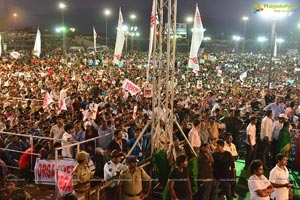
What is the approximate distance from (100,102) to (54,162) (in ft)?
23.3

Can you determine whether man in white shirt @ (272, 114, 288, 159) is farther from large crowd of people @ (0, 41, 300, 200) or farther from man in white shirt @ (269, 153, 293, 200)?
man in white shirt @ (269, 153, 293, 200)

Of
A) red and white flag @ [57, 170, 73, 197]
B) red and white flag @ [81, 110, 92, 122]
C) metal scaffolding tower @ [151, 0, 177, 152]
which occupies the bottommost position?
red and white flag @ [57, 170, 73, 197]

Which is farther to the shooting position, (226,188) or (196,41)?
(196,41)

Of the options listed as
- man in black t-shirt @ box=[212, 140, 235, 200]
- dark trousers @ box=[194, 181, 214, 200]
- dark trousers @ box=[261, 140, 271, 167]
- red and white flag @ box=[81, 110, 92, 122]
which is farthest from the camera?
red and white flag @ box=[81, 110, 92, 122]

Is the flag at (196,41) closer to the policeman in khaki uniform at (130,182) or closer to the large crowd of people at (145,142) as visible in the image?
the large crowd of people at (145,142)

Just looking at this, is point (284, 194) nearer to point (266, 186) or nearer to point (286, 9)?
point (266, 186)

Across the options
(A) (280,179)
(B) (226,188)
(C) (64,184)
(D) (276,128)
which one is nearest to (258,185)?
(A) (280,179)

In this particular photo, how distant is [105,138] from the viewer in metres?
9.40

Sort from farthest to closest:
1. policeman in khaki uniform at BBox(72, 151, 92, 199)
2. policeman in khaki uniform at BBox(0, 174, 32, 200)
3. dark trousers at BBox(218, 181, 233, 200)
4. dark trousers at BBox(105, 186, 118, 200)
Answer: dark trousers at BBox(218, 181, 233, 200) → dark trousers at BBox(105, 186, 118, 200) → policeman in khaki uniform at BBox(72, 151, 92, 199) → policeman in khaki uniform at BBox(0, 174, 32, 200)

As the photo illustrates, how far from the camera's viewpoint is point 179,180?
6.49 metres

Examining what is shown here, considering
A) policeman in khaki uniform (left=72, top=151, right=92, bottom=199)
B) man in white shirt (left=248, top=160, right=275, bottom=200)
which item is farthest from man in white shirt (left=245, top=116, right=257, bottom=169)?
policeman in khaki uniform (left=72, top=151, right=92, bottom=199)

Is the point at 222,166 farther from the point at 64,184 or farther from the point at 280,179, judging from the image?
the point at 64,184

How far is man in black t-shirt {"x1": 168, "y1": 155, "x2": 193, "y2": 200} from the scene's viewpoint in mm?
6449

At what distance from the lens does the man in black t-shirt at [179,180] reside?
645 cm
